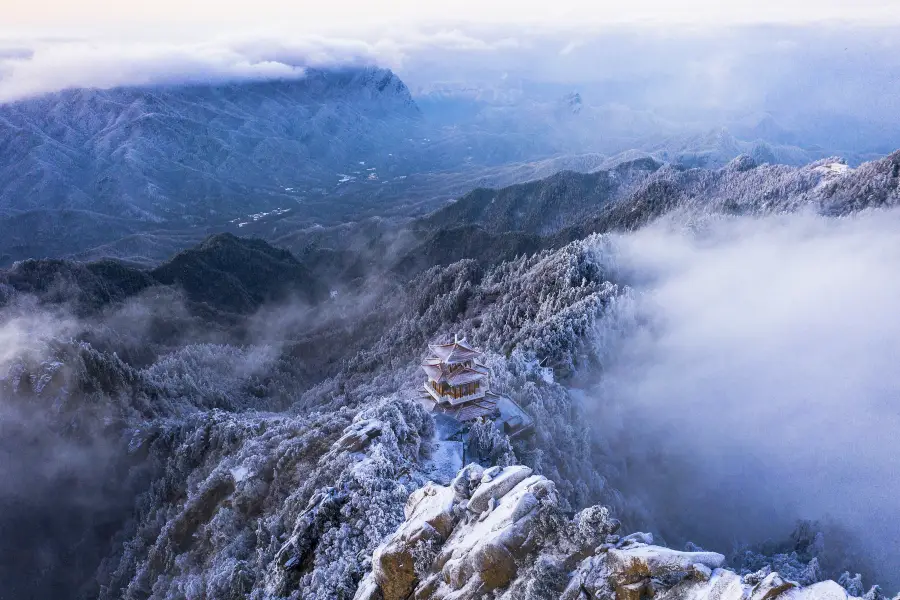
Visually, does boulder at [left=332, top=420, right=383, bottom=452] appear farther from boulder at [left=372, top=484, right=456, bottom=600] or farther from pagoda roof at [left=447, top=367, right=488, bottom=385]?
boulder at [left=372, top=484, right=456, bottom=600]

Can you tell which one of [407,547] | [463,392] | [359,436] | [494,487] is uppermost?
[494,487]

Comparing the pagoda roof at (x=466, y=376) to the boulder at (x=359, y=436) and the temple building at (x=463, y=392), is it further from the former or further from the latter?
the boulder at (x=359, y=436)

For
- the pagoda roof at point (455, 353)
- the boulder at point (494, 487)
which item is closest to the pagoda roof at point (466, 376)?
the pagoda roof at point (455, 353)

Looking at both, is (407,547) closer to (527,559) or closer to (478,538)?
(478,538)

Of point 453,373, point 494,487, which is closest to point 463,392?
point 453,373

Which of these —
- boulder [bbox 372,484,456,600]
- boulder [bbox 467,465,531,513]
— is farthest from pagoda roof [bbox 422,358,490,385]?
boulder [bbox 467,465,531,513]
